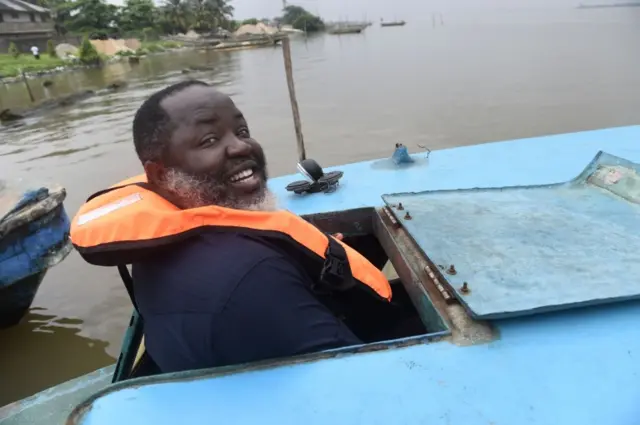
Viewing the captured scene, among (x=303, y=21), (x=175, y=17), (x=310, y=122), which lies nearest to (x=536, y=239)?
(x=310, y=122)

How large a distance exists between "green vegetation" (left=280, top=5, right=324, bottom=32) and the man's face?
74.7m

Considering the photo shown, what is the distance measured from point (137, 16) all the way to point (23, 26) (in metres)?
16.2

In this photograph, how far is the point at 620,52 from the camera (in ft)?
72.4

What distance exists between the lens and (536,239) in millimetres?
1928

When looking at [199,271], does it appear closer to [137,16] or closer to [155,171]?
[155,171]

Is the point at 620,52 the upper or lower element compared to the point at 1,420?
lower

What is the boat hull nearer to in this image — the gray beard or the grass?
the gray beard

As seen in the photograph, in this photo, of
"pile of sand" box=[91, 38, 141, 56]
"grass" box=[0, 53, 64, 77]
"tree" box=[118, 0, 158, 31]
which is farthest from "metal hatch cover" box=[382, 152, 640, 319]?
"tree" box=[118, 0, 158, 31]

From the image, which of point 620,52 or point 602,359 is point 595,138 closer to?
point 602,359

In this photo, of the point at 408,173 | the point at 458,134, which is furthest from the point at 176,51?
the point at 408,173

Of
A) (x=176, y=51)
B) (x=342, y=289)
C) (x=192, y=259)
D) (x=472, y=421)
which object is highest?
(x=192, y=259)

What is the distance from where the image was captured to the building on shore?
130 ft

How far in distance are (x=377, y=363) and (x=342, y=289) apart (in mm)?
305

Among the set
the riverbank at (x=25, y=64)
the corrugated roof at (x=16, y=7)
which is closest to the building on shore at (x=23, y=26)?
the corrugated roof at (x=16, y=7)
